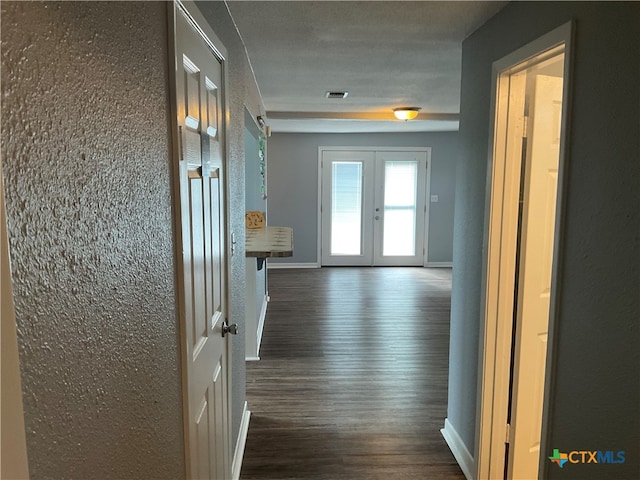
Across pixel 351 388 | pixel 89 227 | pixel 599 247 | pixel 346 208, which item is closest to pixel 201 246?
pixel 89 227

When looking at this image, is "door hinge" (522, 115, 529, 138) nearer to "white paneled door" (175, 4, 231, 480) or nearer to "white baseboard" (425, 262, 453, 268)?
"white paneled door" (175, 4, 231, 480)

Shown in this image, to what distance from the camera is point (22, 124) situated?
Answer: 540 mm

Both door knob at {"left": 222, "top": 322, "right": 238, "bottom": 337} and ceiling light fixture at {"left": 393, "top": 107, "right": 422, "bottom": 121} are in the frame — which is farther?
ceiling light fixture at {"left": 393, "top": 107, "right": 422, "bottom": 121}

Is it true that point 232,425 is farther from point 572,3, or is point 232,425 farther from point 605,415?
point 572,3

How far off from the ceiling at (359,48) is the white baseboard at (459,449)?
2.02 m

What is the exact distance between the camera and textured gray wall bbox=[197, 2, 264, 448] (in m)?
1.92

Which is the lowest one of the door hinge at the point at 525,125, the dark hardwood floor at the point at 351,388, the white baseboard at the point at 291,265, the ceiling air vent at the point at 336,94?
the dark hardwood floor at the point at 351,388

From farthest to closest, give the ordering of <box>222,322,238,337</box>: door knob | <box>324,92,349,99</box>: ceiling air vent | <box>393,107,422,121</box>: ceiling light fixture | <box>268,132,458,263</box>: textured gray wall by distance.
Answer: <box>268,132,458,263</box>: textured gray wall < <box>393,107,422,121</box>: ceiling light fixture < <box>324,92,349,99</box>: ceiling air vent < <box>222,322,238,337</box>: door knob

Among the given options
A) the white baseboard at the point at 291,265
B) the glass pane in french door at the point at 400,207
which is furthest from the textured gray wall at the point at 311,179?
the glass pane in french door at the point at 400,207

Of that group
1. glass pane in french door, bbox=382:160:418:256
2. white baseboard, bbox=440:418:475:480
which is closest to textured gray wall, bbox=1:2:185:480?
white baseboard, bbox=440:418:475:480

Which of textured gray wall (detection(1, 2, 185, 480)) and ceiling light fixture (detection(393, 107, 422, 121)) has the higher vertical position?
ceiling light fixture (detection(393, 107, 422, 121))

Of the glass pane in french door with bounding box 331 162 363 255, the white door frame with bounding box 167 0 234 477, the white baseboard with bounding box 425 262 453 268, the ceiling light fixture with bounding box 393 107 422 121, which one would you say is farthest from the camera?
the white baseboard with bounding box 425 262 453 268

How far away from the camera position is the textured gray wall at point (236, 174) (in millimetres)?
1923

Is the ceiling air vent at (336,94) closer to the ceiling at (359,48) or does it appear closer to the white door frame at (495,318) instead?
the ceiling at (359,48)
